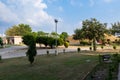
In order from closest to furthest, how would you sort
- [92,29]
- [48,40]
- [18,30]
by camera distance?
1. [92,29]
2. [48,40]
3. [18,30]

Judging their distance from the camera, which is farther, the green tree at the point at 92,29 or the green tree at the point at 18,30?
the green tree at the point at 18,30

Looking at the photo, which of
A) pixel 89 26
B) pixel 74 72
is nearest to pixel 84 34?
pixel 89 26

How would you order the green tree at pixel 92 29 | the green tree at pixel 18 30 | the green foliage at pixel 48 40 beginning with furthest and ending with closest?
the green tree at pixel 18 30
the green foliage at pixel 48 40
the green tree at pixel 92 29

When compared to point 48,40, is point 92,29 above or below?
above

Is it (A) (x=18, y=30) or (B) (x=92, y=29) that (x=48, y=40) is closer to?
(B) (x=92, y=29)

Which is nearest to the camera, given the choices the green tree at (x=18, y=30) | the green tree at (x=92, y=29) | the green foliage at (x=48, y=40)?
the green tree at (x=92, y=29)

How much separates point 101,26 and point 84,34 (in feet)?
10.2

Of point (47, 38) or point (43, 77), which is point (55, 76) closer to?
point (43, 77)

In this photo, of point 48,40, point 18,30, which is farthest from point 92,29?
point 18,30

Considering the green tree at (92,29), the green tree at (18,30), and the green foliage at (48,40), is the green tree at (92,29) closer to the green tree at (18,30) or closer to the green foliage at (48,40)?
the green foliage at (48,40)

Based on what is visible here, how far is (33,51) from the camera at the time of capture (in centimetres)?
2442

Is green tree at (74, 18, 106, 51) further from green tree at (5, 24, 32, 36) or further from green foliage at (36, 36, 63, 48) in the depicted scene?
green tree at (5, 24, 32, 36)

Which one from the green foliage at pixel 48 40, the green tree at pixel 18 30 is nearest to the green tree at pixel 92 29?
the green foliage at pixel 48 40

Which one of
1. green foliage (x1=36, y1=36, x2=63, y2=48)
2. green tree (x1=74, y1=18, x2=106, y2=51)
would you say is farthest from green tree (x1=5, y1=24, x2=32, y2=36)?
green tree (x1=74, y1=18, x2=106, y2=51)
